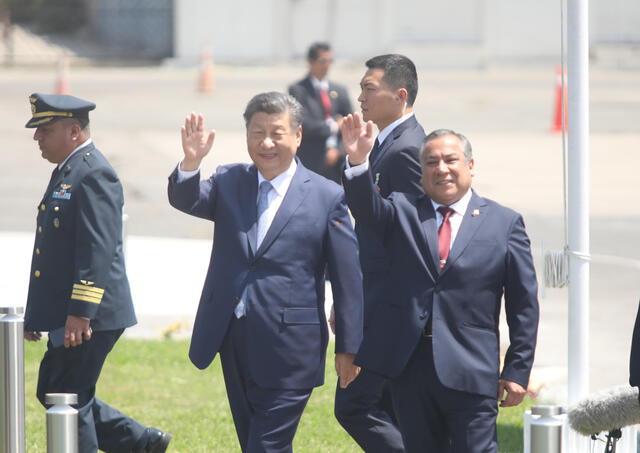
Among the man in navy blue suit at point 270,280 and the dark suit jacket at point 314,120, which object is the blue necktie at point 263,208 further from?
the dark suit jacket at point 314,120

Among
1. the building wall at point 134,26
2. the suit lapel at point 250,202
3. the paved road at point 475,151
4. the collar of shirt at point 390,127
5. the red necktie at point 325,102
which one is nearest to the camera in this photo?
the suit lapel at point 250,202

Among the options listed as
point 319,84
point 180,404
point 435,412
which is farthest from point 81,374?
point 319,84

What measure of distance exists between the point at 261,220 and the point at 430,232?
70 centimetres

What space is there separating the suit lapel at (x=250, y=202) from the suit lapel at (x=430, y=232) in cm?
67

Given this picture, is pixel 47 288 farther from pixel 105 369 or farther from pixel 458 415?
pixel 105 369

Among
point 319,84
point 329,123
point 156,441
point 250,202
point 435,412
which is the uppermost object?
point 319,84

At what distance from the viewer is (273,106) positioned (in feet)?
16.5

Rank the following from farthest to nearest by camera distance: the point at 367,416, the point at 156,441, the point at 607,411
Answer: the point at 156,441 → the point at 367,416 → the point at 607,411

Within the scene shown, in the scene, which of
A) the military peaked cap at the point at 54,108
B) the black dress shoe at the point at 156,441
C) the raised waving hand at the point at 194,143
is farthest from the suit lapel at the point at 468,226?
the black dress shoe at the point at 156,441

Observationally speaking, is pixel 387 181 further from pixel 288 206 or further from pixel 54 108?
pixel 54 108

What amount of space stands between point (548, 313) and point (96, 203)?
5153 mm

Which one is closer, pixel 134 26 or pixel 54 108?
pixel 54 108

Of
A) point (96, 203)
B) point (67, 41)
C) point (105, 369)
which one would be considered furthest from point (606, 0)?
point (96, 203)

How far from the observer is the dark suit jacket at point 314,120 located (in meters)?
11.4
